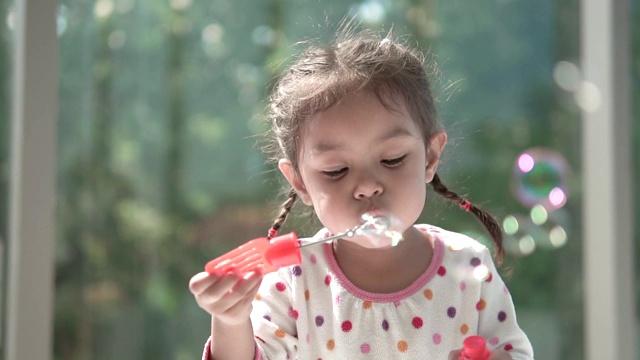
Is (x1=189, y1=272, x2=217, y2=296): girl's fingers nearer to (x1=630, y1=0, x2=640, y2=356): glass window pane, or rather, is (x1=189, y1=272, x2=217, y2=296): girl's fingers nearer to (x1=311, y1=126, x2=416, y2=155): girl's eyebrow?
(x1=311, y1=126, x2=416, y2=155): girl's eyebrow

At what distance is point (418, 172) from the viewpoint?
3.10ft

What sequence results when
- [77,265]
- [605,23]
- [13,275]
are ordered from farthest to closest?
[77,265]
[605,23]
[13,275]

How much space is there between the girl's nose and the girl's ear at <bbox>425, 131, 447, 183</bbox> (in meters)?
0.14

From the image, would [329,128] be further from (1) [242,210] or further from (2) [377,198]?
(1) [242,210]

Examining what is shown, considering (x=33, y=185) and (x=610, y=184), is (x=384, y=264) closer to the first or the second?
(x=33, y=185)

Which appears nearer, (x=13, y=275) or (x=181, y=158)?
(x=13, y=275)

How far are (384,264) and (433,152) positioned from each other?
149 mm

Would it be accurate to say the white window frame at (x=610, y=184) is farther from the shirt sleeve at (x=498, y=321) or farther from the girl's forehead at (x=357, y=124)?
the girl's forehead at (x=357, y=124)

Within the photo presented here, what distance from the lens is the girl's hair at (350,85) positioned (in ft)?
3.15

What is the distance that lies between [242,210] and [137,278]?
0.32 metres

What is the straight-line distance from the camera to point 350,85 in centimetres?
95

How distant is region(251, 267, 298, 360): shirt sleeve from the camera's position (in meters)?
0.97

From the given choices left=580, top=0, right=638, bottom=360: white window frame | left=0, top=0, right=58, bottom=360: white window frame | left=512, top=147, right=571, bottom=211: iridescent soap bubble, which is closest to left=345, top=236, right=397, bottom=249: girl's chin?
left=512, top=147, right=571, bottom=211: iridescent soap bubble

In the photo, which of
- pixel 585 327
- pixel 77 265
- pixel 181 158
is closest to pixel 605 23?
pixel 585 327
